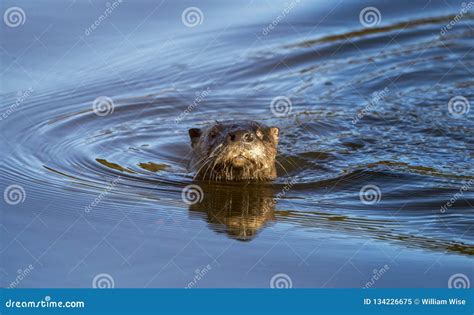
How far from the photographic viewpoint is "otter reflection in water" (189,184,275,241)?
6991mm

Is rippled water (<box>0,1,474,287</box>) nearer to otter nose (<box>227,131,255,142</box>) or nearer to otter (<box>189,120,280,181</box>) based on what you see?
otter (<box>189,120,280,181</box>)

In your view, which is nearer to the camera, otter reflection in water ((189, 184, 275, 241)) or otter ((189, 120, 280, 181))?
otter reflection in water ((189, 184, 275, 241))

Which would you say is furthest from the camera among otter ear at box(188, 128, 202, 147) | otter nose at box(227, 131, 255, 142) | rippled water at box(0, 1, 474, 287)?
otter ear at box(188, 128, 202, 147)

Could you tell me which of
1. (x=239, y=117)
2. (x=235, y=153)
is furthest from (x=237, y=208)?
(x=239, y=117)

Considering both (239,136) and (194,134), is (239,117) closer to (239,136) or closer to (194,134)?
(194,134)

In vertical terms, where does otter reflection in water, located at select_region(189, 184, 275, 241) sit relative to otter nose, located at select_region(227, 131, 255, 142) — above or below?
below

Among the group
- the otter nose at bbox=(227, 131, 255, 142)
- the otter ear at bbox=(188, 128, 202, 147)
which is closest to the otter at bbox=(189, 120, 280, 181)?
the otter nose at bbox=(227, 131, 255, 142)

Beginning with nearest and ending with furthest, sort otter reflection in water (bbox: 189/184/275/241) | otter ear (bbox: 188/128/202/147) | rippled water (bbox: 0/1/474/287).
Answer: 1. rippled water (bbox: 0/1/474/287)
2. otter reflection in water (bbox: 189/184/275/241)
3. otter ear (bbox: 188/128/202/147)

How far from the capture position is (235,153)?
26.2ft

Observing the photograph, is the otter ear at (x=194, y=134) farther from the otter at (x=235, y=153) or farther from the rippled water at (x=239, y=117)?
the rippled water at (x=239, y=117)

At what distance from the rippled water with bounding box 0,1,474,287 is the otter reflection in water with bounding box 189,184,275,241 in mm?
23

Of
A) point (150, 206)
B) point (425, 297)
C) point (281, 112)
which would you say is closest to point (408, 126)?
point (281, 112)

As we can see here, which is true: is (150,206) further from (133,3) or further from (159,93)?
(133,3)

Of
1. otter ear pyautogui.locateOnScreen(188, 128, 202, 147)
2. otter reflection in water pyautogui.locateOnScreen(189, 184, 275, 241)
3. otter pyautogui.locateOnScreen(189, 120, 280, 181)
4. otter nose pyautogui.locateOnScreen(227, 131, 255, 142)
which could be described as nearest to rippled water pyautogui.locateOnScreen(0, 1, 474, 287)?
otter reflection in water pyautogui.locateOnScreen(189, 184, 275, 241)
